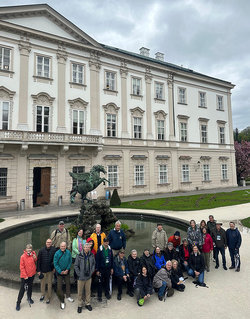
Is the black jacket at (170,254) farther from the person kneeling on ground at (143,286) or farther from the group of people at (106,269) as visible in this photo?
the person kneeling on ground at (143,286)

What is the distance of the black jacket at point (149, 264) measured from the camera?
575cm

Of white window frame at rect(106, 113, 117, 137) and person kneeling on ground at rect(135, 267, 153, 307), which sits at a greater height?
white window frame at rect(106, 113, 117, 137)

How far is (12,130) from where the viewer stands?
1855cm

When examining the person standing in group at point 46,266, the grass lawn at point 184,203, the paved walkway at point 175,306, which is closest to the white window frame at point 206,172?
the grass lawn at point 184,203

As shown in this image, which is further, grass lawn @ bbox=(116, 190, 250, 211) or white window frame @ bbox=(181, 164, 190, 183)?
white window frame @ bbox=(181, 164, 190, 183)

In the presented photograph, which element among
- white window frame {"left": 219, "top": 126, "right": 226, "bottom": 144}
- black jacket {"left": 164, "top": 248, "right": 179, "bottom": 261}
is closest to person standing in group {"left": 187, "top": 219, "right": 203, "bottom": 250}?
black jacket {"left": 164, "top": 248, "right": 179, "bottom": 261}

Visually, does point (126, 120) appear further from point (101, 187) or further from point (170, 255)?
point (170, 255)

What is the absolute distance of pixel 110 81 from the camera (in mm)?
25406

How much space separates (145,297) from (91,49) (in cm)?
2447

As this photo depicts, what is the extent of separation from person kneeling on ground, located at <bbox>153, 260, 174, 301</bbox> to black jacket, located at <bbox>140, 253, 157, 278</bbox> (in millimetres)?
155

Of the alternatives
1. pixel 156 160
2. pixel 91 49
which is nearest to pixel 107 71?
pixel 91 49

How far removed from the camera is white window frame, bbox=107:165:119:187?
2444 cm

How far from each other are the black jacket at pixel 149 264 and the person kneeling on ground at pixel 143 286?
16 centimetres

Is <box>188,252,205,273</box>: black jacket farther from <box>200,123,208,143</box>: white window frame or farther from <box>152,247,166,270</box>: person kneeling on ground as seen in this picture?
<box>200,123,208,143</box>: white window frame
